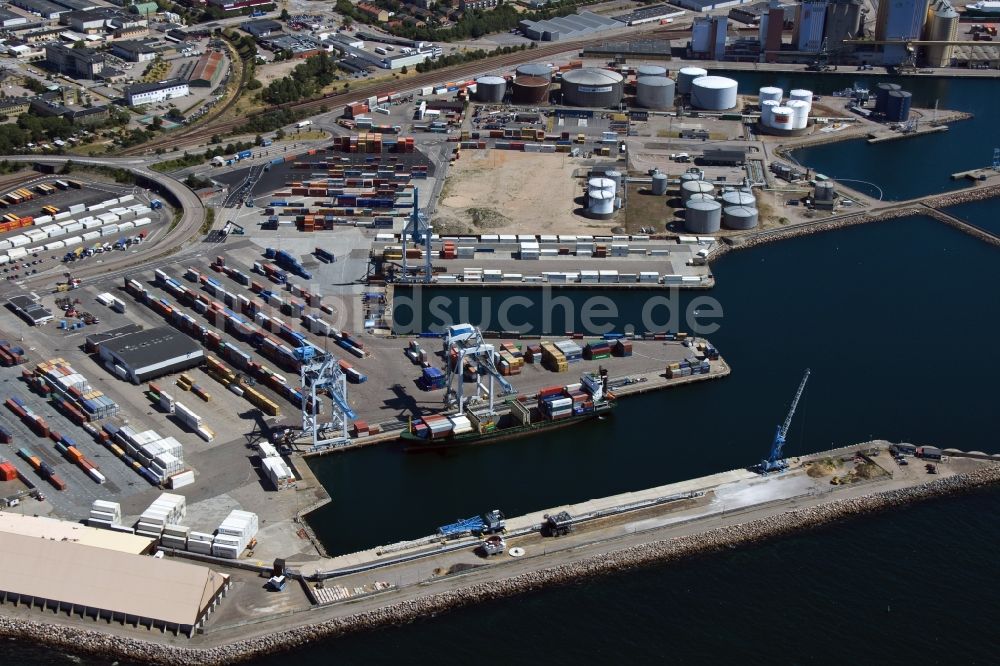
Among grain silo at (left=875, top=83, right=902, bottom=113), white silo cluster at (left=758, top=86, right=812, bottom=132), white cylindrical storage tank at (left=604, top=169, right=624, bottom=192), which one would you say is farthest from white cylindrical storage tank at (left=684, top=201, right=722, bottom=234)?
grain silo at (left=875, top=83, right=902, bottom=113)

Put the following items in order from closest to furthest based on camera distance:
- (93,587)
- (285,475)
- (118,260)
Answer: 1. (93,587)
2. (285,475)
3. (118,260)

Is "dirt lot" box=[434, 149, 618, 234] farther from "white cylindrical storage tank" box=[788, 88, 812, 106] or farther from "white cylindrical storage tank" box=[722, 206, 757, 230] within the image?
"white cylindrical storage tank" box=[788, 88, 812, 106]

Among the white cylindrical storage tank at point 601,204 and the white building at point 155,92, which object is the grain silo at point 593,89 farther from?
the white building at point 155,92

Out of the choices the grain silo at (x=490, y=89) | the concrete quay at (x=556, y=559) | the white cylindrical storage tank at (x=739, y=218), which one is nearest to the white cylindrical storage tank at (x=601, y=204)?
the white cylindrical storage tank at (x=739, y=218)

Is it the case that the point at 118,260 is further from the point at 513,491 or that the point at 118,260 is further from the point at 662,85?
the point at 662,85

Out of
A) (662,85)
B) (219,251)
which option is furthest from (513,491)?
(662,85)

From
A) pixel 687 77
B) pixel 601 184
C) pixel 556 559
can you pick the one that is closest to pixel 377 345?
pixel 556 559

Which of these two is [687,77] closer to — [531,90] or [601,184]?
[531,90]
